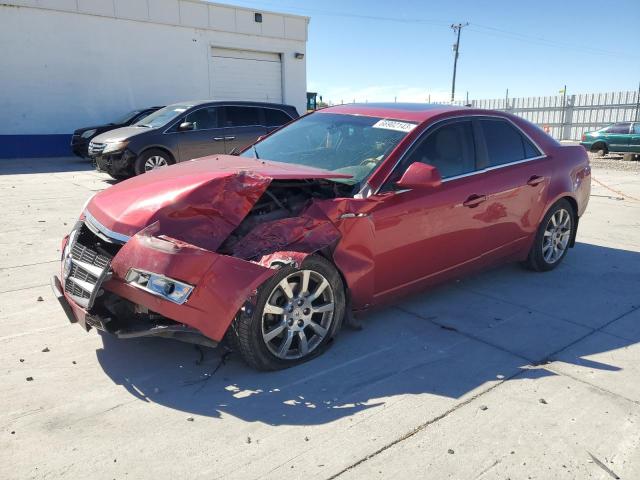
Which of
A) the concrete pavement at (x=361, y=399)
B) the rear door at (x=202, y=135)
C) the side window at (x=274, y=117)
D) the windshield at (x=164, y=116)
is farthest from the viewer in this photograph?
the side window at (x=274, y=117)

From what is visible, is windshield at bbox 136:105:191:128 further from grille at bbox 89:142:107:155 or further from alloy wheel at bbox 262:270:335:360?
alloy wheel at bbox 262:270:335:360

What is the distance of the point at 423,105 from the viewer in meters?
4.75

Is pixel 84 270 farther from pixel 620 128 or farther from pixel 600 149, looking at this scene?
pixel 600 149

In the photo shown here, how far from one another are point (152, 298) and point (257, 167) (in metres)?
1.32

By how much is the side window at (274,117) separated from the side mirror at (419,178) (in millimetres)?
8456

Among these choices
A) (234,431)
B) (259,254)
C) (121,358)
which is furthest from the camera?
(121,358)

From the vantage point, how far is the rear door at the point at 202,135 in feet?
34.9

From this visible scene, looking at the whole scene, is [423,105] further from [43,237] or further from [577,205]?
[43,237]

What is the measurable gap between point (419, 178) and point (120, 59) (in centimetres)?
1770

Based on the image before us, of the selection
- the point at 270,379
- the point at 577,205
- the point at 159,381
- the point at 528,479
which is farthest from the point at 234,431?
Result: the point at 577,205

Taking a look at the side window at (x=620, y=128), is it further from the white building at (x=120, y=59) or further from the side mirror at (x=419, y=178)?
the side mirror at (x=419, y=178)

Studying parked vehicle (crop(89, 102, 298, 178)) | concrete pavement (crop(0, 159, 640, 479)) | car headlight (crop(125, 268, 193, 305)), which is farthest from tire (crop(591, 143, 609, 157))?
car headlight (crop(125, 268, 193, 305))

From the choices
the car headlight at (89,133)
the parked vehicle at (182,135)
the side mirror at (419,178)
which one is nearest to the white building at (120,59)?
the car headlight at (89,133)

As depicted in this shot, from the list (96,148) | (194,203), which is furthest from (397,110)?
(96,148)
